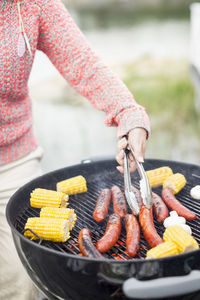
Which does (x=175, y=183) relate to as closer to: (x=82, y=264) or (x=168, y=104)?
(x=82, y=264)

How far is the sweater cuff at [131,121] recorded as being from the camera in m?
2.11

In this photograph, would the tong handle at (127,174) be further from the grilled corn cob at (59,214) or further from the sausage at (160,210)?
the grilled corn cob at (59,214)

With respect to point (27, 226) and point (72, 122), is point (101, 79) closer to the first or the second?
point (27, 226)

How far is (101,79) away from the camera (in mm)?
2328

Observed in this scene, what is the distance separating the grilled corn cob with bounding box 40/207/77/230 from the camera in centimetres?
187

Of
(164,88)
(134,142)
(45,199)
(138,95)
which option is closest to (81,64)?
(134,142)

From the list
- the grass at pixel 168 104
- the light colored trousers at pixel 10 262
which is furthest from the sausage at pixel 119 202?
the grass at pixel 168 104

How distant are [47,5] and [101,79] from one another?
0.57 m

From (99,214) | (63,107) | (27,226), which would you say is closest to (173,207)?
(99,214)

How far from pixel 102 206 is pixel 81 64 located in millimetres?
968

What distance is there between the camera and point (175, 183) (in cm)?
216

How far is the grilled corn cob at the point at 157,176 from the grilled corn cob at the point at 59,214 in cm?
59

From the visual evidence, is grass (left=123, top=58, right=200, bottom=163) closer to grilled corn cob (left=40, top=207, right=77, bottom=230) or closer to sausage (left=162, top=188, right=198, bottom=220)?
sausage (left=162, top=188, right=198, bottom=220)

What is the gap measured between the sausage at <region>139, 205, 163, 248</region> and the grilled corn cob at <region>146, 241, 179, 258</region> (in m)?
0.08
